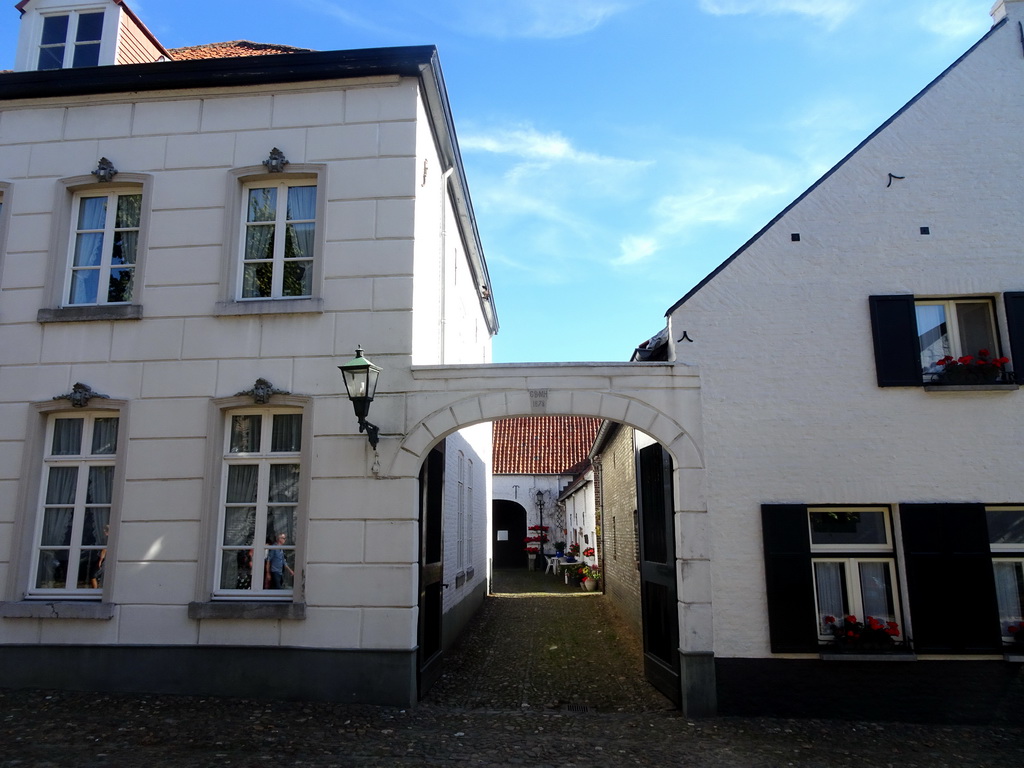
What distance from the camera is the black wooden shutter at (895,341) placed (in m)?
7.62

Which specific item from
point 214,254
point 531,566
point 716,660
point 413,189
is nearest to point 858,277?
point 716,660

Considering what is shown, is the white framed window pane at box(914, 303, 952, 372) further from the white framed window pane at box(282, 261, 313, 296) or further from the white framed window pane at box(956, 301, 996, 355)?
the white framed window pane at box(282, 261, 313, 296)

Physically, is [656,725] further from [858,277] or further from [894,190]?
[894,190]

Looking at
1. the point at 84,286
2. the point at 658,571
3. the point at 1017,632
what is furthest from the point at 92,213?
the point at 1017,632

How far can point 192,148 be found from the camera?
8539 mm

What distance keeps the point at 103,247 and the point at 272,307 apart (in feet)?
7.69

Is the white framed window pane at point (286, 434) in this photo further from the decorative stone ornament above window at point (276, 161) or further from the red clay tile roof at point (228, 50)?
the red clay tile roof at point (228, 50)

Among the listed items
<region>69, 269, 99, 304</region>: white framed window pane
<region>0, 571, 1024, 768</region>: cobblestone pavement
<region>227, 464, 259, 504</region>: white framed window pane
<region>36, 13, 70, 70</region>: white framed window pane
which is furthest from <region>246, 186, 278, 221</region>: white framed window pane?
<region>0, 571, 1024, 768</region>: cobblestone pavement

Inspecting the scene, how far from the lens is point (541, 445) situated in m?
29.0

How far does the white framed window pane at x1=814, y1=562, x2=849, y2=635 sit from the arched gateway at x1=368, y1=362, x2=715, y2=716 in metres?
1.29

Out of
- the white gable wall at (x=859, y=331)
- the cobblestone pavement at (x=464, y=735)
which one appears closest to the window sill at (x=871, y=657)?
the cobblestone pavement at (x=464, y=735)

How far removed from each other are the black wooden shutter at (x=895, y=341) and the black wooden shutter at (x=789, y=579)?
1717 mm

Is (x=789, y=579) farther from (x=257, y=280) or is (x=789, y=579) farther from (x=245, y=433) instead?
(x=257, y=280)

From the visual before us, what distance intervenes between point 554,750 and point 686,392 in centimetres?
368
